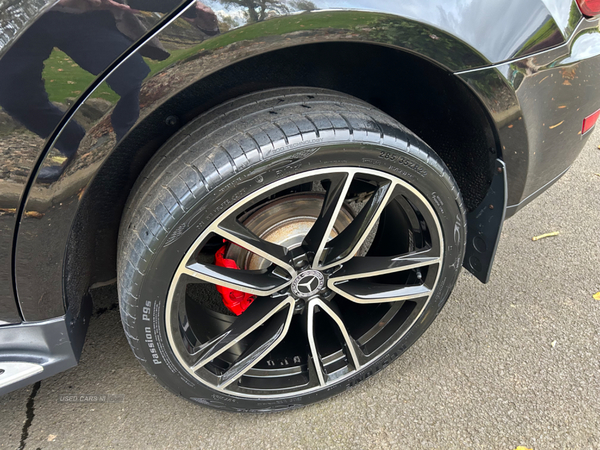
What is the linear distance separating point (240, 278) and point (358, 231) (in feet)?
1.34

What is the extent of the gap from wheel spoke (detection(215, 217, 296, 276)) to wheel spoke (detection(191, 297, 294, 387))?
15cm

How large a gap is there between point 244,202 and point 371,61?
71cm

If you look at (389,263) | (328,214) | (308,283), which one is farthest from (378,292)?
(328,214)

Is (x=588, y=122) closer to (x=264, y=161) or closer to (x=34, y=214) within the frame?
(x=264, y=161)

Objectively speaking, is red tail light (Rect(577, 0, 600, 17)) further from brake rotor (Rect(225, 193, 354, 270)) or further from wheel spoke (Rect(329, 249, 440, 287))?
brake rotor (Rect(225, 193, 354, 270))

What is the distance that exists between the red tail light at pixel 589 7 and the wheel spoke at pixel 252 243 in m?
1.15

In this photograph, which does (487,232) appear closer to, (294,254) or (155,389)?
(294,254)

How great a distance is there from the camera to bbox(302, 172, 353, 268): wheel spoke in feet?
4.25

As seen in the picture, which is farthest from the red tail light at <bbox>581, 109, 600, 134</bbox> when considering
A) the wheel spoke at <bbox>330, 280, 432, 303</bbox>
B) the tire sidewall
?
the wheel spoke at <bbox>330, 280, 432, 303</bbox>

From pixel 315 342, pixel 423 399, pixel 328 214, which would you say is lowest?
pixel 423 399

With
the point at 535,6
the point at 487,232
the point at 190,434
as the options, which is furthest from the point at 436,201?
the point at 190,434

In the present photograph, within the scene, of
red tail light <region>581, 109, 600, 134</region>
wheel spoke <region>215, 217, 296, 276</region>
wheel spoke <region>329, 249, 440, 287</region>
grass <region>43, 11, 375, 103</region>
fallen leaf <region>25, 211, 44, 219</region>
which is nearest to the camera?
grass <region>43, 11, 375, 103</region>

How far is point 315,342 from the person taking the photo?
1645 millimetres

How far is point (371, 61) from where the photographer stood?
152 centimetres
